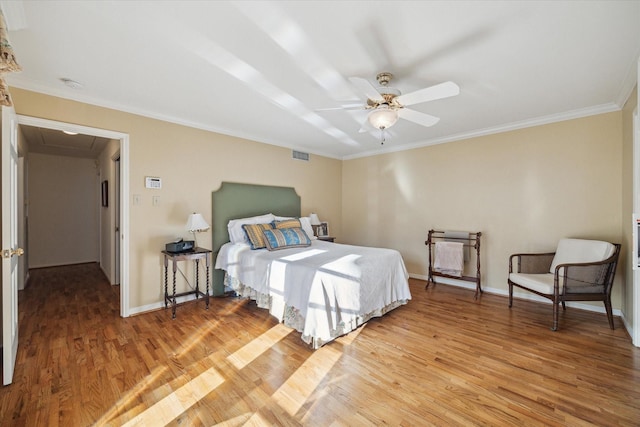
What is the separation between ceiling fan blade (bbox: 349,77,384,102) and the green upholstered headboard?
8.60ft

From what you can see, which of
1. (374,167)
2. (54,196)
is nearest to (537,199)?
(374,167)

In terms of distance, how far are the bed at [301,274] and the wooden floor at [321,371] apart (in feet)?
0.64

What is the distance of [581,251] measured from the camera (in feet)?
10.5

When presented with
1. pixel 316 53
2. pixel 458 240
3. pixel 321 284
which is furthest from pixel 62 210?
pixel 458 240

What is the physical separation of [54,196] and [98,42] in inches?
218

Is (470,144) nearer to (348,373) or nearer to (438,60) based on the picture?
(438,60)

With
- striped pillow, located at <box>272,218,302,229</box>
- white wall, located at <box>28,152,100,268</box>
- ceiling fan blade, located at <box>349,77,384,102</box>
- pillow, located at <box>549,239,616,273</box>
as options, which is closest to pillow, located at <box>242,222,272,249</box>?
striped pillow, located at <box>272,218,302,229</box>

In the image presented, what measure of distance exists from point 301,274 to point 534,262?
3063mm

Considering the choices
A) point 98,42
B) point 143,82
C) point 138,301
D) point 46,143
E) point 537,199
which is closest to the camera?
point 98,42

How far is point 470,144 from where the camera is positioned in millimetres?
4344

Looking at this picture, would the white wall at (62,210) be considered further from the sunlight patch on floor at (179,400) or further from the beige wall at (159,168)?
the sunlight patch on floor at (179,400)

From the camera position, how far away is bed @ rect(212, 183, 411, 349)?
254 centimetres

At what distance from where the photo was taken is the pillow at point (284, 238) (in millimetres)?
3625

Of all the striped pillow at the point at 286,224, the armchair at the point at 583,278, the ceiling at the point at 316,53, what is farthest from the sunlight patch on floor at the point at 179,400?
the armchair at the point at 583,278
